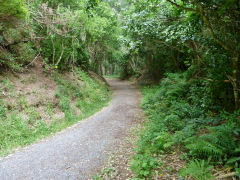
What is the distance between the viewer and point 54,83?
10031mm

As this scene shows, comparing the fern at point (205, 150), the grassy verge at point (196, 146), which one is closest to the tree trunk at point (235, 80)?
the grassy verge at point (196, 146)

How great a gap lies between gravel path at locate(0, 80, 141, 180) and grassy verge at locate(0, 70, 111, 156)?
630mm

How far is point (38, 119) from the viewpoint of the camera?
7.08m

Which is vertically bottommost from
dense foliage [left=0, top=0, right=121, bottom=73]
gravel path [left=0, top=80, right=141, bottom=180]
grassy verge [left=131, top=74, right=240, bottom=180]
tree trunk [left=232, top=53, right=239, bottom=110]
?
gravel path [left=0, top=80, right=141, bottom=180]

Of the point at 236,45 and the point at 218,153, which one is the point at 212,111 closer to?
the point at 236,45

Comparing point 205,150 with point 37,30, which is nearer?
point 205,150

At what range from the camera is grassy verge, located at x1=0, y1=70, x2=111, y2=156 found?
18.2 ft

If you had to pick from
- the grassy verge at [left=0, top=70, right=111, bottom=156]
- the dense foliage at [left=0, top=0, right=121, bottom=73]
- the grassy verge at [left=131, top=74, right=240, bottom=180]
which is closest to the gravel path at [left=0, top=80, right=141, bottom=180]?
the grassy verge at [left=0, top=70, right=111, bottom=156]

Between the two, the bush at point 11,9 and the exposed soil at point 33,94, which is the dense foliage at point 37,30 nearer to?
the bush at point 11,9

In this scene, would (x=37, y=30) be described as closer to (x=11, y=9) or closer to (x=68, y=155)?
(x=11, y=9)

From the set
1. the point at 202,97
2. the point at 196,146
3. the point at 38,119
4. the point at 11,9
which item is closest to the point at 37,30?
the point at 11,9

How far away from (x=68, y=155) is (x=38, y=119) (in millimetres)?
3521

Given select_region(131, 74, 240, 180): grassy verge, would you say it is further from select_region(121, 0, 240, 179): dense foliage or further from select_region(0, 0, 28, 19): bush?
select_region(0, 0, 28, 19): bush

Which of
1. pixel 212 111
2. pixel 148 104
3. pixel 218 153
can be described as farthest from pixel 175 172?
pixel 148 104
